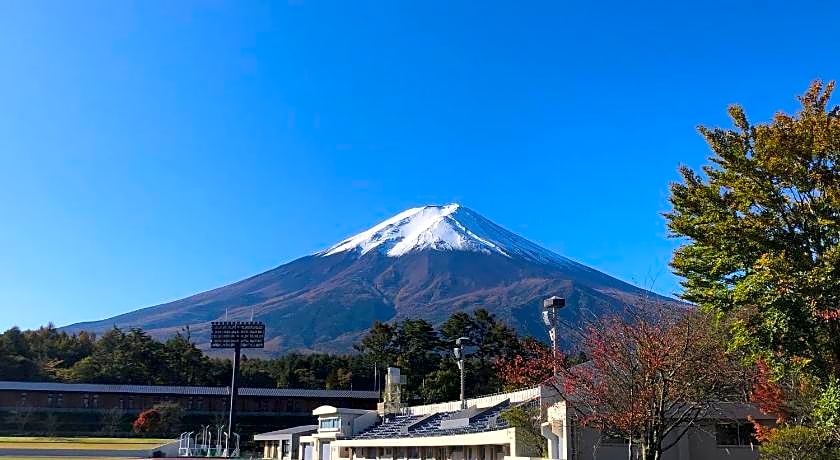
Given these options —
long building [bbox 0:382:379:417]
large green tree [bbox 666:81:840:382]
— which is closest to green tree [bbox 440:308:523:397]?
long building [bbox 0:382:379:417]

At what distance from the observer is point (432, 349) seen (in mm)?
73188

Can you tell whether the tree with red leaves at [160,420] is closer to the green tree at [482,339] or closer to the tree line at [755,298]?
the green tree at [482,339]

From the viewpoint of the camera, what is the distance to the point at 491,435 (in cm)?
2812

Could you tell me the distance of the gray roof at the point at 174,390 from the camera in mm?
68062

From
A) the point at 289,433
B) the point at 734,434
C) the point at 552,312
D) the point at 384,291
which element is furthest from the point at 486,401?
the point at 384,291

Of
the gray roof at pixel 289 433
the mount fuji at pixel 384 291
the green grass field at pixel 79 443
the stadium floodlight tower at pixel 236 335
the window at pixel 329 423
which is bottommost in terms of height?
the green grass field at pixel 79 443

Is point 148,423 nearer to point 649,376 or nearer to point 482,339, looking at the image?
point 482,339

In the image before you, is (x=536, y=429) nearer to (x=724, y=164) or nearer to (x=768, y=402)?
(x=768, y=402)

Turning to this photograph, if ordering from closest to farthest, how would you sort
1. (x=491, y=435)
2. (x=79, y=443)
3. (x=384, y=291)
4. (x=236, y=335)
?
(x=491, y=435) → (x=79, y=443) → (x=236, y=335) → (x=384, y=291)

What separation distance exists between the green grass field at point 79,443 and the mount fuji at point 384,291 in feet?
270

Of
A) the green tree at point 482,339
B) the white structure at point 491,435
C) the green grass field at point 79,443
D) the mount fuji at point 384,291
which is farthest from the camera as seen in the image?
the mount fuji at point 384,291

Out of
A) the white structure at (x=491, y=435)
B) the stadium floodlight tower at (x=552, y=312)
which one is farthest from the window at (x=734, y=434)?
the stadium floodlight tower at (x=552, y=312)

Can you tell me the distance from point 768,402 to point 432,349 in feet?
177

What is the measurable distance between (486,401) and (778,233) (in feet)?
74.5
